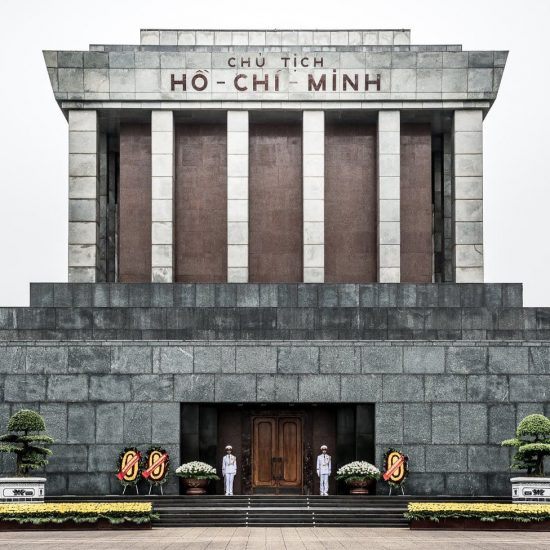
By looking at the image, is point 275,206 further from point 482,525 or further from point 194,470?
point 482,525

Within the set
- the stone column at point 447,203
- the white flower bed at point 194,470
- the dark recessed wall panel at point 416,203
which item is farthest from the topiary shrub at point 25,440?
the stone column at point 447,203

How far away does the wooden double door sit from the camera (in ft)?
117

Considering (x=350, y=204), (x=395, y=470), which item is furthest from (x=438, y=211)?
(x=395, y=470)

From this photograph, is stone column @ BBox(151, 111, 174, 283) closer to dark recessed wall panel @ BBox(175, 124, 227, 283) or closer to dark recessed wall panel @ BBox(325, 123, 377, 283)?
dark recessed wall panel @ BBox(175, 124, 227, 283)

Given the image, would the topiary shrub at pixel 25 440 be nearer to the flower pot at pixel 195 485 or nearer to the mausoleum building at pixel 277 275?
the mausoleum building at pixel 277 275

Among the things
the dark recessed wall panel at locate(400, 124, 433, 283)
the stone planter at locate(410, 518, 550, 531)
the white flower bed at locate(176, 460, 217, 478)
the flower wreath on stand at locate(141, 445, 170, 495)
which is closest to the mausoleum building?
the dark recessed wall panel at locate(400, 124, 433, 283)

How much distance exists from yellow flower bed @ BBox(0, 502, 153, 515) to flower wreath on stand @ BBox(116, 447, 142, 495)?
358 cm

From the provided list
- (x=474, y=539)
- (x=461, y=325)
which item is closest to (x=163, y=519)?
(x=474, y=539)

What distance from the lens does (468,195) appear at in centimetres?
3969

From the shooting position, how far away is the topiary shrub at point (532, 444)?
3156 centimetres

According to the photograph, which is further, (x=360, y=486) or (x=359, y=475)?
(x=360, y=486)

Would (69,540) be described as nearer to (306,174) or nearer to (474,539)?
(474,539)

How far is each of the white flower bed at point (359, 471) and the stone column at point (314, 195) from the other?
7.72m

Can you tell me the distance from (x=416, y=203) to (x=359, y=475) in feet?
36.4
